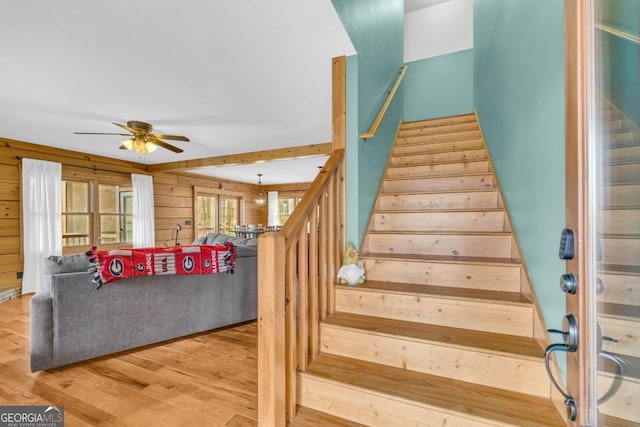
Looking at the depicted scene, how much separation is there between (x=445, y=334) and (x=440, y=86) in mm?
4838

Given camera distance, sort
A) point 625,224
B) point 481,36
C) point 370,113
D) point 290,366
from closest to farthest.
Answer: point 625,224
point 290,366
point 370,113
point 481,36

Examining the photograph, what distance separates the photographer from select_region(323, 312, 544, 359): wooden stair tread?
4.60ft

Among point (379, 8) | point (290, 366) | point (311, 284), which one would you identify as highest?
point (379, 8)

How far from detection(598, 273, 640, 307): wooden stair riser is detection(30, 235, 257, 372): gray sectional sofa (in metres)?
2.89

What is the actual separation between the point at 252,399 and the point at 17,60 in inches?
116

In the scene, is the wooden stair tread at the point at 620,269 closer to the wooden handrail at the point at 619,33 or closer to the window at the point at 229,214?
the wooden handrail at the point at 619,33

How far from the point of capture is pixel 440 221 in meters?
2.35

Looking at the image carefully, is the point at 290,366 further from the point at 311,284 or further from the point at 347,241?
the point at 347,241

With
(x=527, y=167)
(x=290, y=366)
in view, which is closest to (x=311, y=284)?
(x=290, y=366)

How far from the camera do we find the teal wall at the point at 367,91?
2.16 meters

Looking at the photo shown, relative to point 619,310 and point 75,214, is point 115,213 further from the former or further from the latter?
point 619,310

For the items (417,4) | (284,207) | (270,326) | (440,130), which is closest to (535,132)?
(270,326)

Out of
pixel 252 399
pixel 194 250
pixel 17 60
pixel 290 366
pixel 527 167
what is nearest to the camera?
pixel 290 366

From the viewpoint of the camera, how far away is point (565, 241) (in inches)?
26.5
